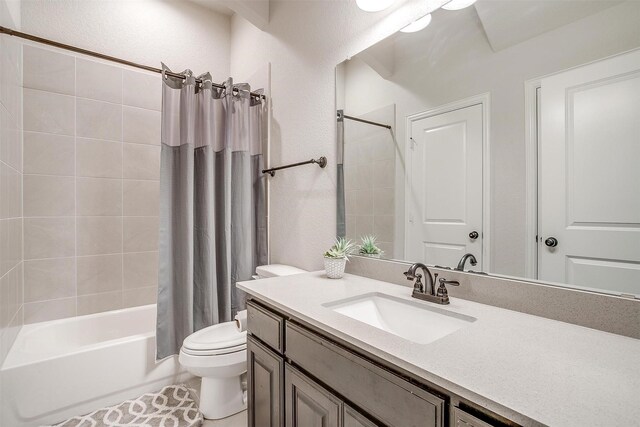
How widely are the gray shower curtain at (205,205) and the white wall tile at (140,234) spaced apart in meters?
0.59

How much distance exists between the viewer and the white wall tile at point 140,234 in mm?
2266

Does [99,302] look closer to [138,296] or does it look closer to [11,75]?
[138,296]

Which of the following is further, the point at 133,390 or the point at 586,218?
the point at 133,390

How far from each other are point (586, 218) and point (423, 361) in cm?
66

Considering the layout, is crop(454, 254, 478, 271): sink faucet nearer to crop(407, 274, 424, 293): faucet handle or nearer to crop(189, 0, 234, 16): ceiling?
crop(407, 274, 424, 293): faucet handle

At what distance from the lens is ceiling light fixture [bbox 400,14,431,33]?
1.22 m

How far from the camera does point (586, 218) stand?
84cm

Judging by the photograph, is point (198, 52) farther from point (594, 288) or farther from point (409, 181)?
point (594, 288)

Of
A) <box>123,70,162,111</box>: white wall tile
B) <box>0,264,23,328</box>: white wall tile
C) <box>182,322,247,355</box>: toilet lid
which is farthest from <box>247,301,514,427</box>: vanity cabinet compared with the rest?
<box>123,70,162,111</box>: white wall tile

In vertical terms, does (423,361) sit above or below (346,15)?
below

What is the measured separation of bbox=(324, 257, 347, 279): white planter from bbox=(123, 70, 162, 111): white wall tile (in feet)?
6.59

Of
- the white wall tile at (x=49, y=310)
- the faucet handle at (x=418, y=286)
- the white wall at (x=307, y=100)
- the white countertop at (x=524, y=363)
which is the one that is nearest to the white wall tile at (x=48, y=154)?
the white wall tile at (x=49, y=310)

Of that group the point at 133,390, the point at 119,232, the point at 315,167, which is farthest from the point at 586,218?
the point at 119,232

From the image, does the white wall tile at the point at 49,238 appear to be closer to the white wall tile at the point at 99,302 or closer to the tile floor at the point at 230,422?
the white wall tile at the point at 99,302
